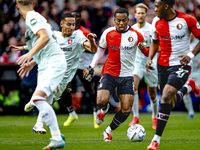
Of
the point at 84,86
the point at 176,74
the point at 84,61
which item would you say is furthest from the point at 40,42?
the point at 84,61

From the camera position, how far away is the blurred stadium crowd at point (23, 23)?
41.9 feet

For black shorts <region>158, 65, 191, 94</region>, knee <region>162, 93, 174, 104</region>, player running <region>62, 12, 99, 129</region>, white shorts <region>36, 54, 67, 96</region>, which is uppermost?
white shorts <region>36, 54, 67, 96</region>

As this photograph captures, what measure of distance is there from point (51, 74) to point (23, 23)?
9.87 metres

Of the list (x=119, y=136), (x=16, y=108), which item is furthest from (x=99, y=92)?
(x=16, y=108)

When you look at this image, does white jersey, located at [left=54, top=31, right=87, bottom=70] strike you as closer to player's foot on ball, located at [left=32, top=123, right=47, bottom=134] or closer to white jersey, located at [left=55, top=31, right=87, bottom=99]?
white jersey, located at [left=55, top=31, right=87, bottom=99]

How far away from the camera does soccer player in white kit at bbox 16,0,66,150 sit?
4.92 meters

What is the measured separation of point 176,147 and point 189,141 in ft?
2.66

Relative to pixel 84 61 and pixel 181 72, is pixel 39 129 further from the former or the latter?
pixel 84 61

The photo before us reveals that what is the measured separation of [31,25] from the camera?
201 inches

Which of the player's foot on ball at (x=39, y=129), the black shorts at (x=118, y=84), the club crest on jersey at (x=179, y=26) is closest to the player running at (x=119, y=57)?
the black shorts at (x=118, y=84)

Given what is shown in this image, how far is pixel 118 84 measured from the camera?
6.87m

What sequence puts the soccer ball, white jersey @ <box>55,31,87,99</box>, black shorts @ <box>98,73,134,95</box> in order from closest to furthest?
the soccer ball
black shorts @ <box>98,73,134,95</box>
white jersey @ <box>55,31,87,99</box>

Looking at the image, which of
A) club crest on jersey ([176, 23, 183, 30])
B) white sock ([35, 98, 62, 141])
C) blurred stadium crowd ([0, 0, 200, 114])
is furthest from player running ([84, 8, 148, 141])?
blurred stadium crowd ([0, 0, 200, 114])

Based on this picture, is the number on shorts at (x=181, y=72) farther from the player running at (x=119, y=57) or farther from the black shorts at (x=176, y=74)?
the player running at (x=119, y=57)
